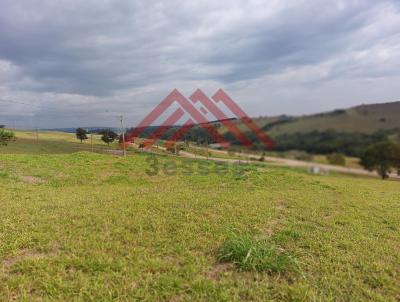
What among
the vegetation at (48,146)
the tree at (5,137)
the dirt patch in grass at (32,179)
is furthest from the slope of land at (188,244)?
the tree at (5,137)

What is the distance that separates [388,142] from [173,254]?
2871 mm

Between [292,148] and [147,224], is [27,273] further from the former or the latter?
[292,148]

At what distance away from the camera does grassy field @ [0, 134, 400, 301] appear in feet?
8.96

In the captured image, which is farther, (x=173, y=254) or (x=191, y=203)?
(x=191, y=203)

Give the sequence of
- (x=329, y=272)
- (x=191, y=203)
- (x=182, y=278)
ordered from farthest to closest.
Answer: (x=191, y=203), (x=329, y=272), (x=182, y=278)

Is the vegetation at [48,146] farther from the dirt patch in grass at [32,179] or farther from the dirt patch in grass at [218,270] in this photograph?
the dirt patch in grass at [218,270]

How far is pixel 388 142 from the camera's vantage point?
1.34m

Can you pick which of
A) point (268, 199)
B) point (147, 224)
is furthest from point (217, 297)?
point (268, 199)

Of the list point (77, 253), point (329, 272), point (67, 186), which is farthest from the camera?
point (67, 186)

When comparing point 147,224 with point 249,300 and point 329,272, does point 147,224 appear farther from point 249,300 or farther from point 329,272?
point 329,272

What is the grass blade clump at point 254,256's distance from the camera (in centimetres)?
312

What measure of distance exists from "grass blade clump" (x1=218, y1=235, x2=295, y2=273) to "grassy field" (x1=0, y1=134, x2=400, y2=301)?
0.04 feet

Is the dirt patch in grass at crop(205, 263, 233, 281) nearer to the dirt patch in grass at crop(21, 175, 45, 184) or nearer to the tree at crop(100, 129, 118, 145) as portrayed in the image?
the dirt patch in grass at crop(21, 175, 45, 184)

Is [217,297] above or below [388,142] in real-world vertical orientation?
below
